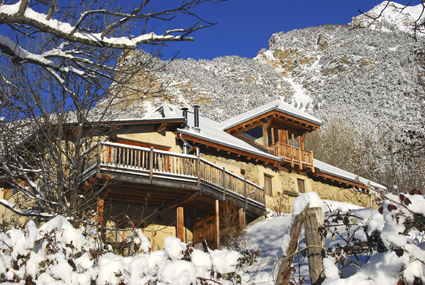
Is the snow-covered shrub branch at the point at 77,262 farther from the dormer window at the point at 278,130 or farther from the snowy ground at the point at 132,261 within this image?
the dormer window at the point at 278,130

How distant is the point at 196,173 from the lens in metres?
14.4

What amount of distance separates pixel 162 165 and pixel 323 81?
101380 mm

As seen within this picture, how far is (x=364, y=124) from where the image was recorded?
199ft

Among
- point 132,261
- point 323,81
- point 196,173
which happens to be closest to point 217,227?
point 196,173

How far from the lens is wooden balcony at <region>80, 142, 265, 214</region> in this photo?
12.6 metres

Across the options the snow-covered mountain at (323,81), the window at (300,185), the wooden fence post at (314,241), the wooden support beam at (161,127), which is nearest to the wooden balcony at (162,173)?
the wooden support beam at (161,127)

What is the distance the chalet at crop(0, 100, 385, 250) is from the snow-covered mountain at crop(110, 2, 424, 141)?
27.7 meters

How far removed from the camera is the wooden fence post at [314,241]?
12.8ft

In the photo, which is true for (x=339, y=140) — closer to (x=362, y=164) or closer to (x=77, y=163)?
(x=362, y=164)

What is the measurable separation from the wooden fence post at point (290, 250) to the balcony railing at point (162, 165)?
889 centimetres

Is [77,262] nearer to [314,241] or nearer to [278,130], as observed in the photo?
[314,241]

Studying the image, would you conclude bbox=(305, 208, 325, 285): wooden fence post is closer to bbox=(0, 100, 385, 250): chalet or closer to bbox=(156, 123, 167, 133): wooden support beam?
bbox=(0, 100, 385, 250): chalet

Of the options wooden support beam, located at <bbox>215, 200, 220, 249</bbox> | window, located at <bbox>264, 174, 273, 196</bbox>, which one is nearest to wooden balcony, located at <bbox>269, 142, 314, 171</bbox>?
window, located at <bbox>264, 174, 273, 196</bbox>

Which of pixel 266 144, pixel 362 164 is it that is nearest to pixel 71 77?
pixel 266 144
